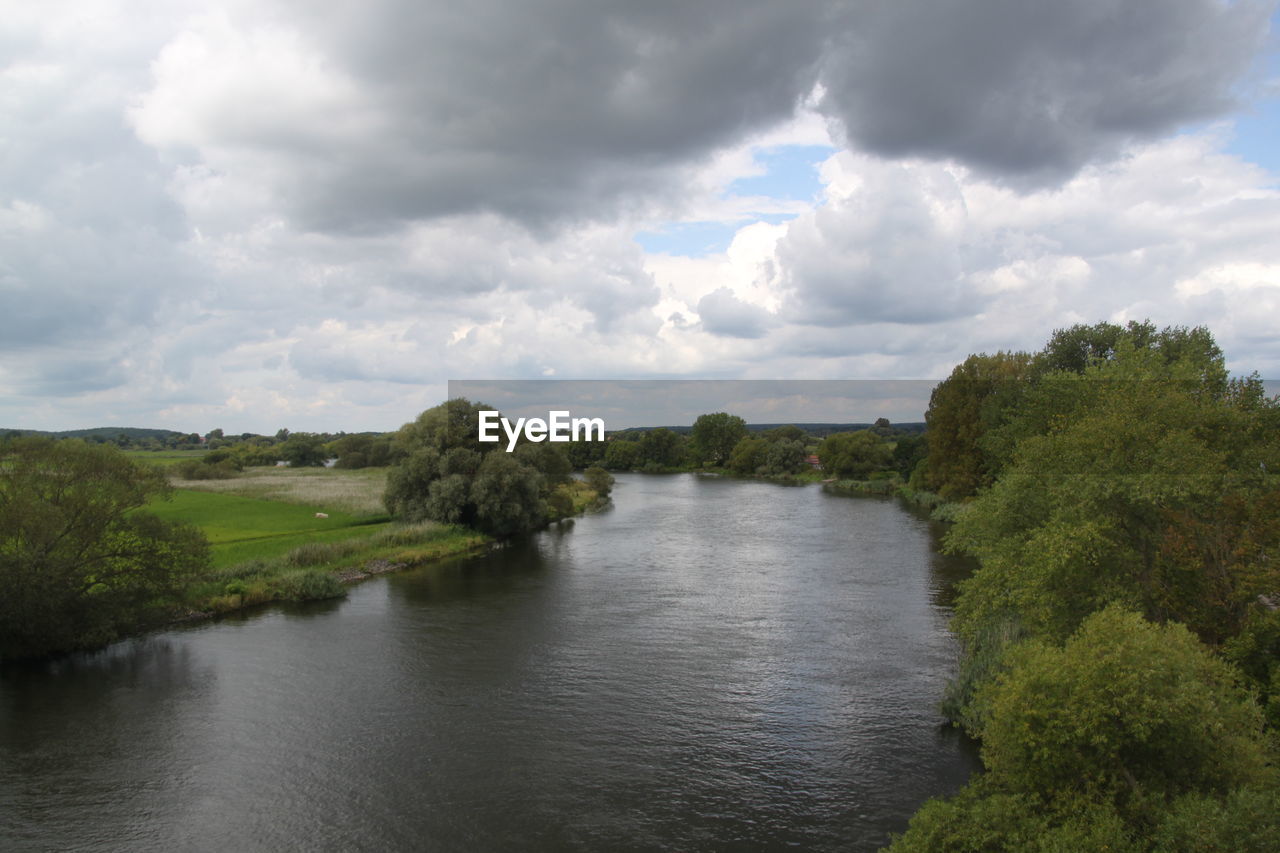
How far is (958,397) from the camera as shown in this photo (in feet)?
155

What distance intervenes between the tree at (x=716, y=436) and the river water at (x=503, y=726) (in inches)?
3272

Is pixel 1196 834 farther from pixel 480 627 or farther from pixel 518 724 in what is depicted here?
pixel 480 627

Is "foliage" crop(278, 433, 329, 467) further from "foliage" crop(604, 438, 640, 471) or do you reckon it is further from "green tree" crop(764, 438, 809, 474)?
"green tree" crop(764, 438, 809, 474)

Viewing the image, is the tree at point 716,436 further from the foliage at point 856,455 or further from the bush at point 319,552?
the bush at point 319,552

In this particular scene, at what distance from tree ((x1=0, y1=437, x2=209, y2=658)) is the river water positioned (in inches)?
42.4

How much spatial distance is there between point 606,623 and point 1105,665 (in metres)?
17.5

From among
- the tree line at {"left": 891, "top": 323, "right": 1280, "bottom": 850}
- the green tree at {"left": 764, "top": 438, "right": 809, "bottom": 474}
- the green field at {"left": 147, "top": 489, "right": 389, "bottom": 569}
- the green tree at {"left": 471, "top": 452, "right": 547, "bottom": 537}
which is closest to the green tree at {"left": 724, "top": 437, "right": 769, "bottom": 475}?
the green tree at {"left": 764, "top": 438, "right": 809, "bottom": 474}

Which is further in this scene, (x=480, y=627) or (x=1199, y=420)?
(x=480, y=627)

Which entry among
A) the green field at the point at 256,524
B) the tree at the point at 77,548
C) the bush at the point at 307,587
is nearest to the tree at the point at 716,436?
the green field at the point at 256,524

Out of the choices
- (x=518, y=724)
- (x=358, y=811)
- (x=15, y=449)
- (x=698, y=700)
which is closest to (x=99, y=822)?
(x=358, y=811)

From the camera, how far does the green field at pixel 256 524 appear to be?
33500mm

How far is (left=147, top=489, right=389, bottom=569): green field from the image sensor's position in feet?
110

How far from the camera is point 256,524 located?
39938mm

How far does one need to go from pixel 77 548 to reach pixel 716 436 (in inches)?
3784
